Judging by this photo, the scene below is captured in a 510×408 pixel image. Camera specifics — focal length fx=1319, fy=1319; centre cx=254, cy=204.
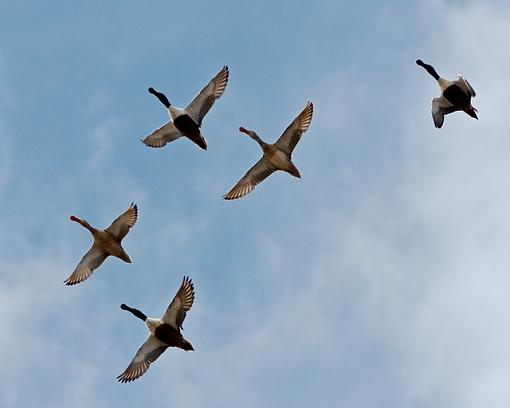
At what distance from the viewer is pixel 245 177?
117 feet

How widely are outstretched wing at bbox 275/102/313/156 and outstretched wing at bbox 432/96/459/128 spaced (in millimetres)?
3283

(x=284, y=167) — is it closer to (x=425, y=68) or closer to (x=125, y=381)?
(x=425, y=68)

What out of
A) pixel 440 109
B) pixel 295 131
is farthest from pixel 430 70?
pixel 295 131

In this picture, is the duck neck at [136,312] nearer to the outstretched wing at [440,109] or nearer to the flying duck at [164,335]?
the flying duck at [164,335]

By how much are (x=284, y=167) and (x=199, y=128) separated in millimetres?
2526

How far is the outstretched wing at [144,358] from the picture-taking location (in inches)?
1314

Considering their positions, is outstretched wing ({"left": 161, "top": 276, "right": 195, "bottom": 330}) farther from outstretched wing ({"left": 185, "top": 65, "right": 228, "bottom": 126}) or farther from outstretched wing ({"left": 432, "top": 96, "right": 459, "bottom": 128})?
outstretched wing ({"left": 432, "top": 96, "right": 459, "bottom": 128})

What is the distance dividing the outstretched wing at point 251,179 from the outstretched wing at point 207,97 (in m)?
1.93

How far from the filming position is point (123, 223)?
34969 mm

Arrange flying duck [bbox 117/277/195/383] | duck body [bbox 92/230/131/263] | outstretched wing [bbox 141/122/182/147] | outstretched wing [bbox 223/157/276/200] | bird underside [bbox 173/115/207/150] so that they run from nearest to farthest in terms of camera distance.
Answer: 1. flying duck [bbox 117/277/195/383]
2. duck body [bbox 92/230/131/263]
3. bird underside [bbox 173/115/207/150]
4. outstretched wing [bbox 223/157/276/200]
5. outstretched wing [bbox 141/122/182/147]

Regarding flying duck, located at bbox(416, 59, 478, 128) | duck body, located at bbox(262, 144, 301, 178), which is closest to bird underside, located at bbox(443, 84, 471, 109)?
flying duck, located at bbox(416, 59, 478, 128)

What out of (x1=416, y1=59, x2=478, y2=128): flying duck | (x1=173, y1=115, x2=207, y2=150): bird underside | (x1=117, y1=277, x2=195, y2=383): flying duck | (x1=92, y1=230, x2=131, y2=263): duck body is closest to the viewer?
(x1=117, y1=277, x2=195, y2=383): flying duck

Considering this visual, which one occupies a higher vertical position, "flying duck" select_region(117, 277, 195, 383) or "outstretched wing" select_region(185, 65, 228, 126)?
"outstretched wing" select_region(185, 65, 228, 126)

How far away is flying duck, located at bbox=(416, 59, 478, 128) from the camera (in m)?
34.4
